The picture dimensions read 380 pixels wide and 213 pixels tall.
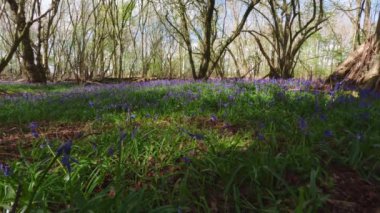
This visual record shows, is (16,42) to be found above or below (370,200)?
above

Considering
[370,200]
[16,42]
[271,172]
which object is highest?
[16,42]

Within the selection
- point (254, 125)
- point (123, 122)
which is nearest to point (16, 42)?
point (123, 122)

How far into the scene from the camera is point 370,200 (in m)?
2.02

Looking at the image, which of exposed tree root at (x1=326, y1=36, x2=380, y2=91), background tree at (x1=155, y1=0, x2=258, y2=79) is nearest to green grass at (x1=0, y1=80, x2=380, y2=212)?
exposed tree root at (x1=326, y1=36, x2=380, y2=91)

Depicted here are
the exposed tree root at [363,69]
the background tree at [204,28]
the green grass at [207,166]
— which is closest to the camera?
the green grass at [207,166]

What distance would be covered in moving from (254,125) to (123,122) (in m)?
1.67

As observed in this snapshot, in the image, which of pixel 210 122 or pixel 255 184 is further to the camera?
pixel 210 122

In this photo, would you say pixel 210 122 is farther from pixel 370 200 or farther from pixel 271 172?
pixel 370 200

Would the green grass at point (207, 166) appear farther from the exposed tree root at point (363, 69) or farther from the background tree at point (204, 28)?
the background tree at point (204, 28)

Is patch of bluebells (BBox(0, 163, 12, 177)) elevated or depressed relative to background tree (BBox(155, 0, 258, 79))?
depressed

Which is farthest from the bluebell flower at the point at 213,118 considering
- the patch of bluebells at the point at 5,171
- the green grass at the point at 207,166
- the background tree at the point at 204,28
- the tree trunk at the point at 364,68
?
the background tree at the point at 204,28

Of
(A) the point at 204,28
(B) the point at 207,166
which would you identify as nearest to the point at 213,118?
(B) the point at 207,166

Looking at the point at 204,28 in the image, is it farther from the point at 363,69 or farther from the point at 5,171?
the point at 5,171

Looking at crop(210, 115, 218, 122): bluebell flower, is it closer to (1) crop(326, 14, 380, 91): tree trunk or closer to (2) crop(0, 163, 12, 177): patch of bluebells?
(2) crop(0, 163, 12, 177): patch of bluebells
